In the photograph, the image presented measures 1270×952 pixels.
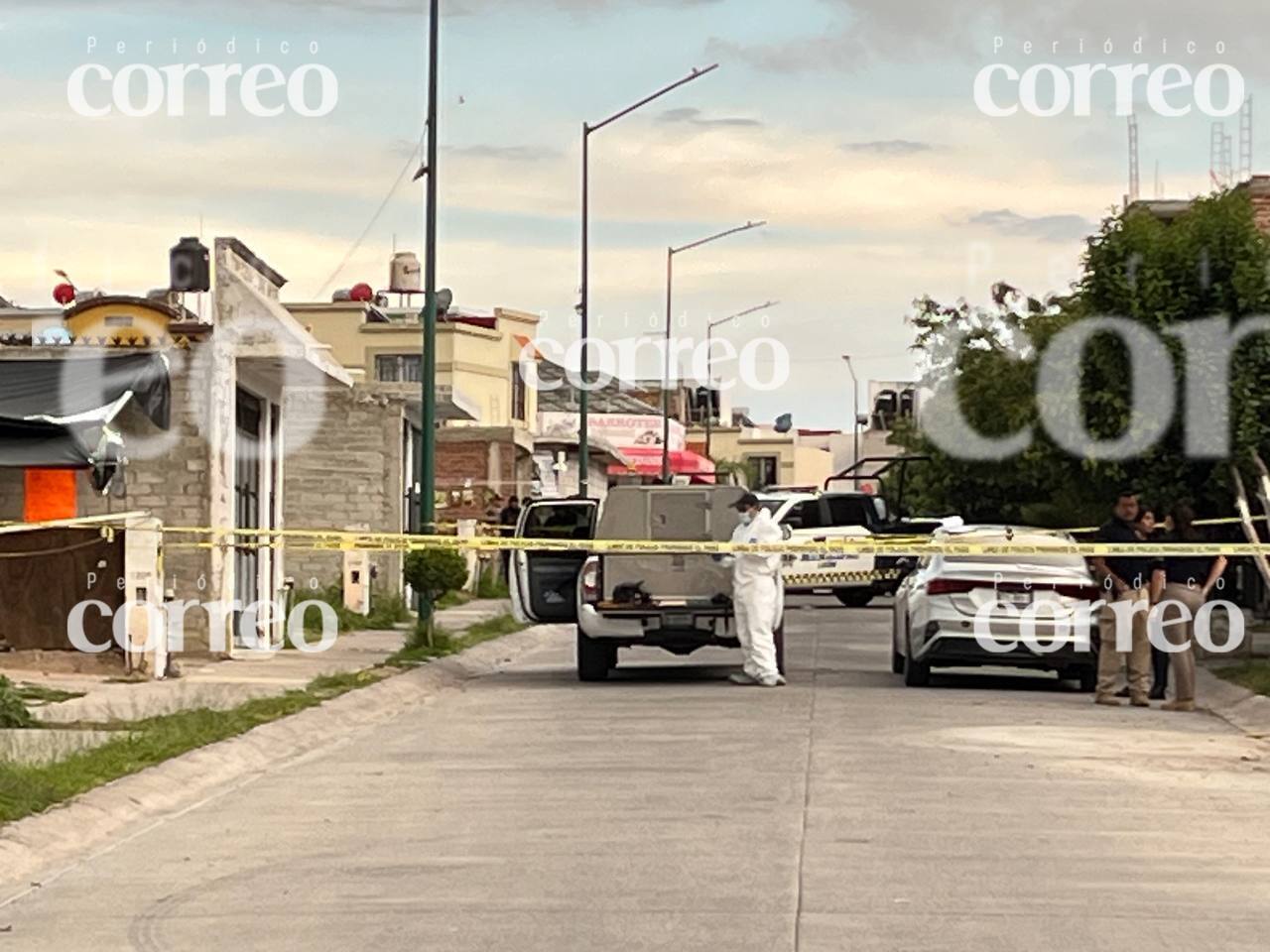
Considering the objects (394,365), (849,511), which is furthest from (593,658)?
(394,365)

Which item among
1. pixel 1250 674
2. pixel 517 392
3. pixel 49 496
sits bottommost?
pixel 1250 674

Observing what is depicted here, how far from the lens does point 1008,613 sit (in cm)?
2253

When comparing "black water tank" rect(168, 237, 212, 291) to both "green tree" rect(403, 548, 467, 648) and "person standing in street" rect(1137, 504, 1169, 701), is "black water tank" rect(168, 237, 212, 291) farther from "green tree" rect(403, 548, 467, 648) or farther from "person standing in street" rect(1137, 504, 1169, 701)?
"person standing in street" rect(1137, 504, 1169, 701)

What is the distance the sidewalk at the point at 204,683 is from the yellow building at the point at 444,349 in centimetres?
3700

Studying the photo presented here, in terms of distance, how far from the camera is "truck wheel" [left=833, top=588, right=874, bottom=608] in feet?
143

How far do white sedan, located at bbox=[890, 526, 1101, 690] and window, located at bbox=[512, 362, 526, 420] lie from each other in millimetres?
51253

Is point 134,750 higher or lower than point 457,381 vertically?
lower

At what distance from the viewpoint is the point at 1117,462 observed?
29.7 meters

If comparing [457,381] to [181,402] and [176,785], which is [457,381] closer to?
[181,402]

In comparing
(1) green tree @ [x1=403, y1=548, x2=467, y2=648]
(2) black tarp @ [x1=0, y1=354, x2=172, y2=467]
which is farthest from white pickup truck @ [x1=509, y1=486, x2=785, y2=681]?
(2) black tarp @ [x1=0, y1=354, x2=172, y2=467]

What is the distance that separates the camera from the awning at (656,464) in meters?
81.1

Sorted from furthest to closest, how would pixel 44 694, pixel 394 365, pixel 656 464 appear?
pixel 656 464 < pixel 394 365 < pixel 44 694

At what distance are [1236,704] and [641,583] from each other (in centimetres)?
549

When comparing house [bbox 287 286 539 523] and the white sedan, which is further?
house [bbox 287 286 539 523]
